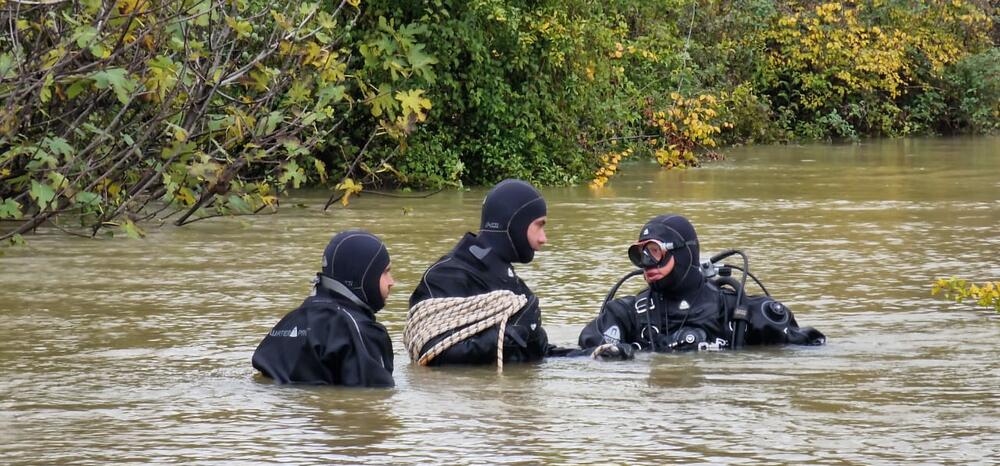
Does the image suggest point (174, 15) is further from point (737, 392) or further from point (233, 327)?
point (737, 392)

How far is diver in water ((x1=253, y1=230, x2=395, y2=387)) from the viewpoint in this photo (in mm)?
8938

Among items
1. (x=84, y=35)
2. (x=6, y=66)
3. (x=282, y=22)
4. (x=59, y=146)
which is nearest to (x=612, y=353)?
(x=84, y=35)

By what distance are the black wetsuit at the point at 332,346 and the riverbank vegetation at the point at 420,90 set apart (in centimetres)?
322

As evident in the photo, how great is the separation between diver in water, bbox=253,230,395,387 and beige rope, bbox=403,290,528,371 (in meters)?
0.68

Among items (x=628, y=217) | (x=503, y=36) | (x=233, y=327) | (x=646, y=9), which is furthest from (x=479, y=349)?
(x=646, y=9)

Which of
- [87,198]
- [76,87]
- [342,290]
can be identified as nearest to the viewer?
[342,290]

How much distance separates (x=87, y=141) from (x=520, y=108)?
25.7ft

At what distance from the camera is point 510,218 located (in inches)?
392

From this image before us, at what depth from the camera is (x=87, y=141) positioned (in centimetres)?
1656

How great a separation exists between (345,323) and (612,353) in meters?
1.73

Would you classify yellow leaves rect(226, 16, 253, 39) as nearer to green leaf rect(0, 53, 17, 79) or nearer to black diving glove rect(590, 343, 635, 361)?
green leaf rect(0, 53, 17, 79)

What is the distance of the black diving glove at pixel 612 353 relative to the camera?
32.6 feet

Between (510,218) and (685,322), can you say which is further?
(685,322)

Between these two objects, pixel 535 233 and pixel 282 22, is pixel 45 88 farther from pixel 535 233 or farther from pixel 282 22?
pixel 535 233
